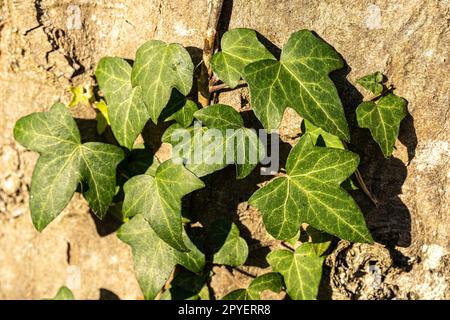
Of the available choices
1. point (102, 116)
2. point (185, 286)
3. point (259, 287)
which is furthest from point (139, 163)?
point (259, 287)

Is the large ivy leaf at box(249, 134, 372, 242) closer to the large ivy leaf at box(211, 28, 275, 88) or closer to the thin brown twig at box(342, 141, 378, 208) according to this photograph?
the thin brown twig at box(342, 141, 378, 208)

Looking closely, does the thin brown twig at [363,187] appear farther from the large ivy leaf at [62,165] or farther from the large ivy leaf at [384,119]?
the large ivy leaf at [62,165]

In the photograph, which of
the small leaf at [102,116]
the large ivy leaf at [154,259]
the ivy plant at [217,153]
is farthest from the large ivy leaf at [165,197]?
the small leaf at [102,116]

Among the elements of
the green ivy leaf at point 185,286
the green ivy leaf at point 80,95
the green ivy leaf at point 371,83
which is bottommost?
the green ivy leaf at point 185,286

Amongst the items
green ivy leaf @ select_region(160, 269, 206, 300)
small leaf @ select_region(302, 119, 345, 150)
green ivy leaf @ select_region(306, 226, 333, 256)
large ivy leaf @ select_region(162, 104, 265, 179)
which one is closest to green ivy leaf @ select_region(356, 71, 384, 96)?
small leaf @ select_region(302, 119, 345, 150)
